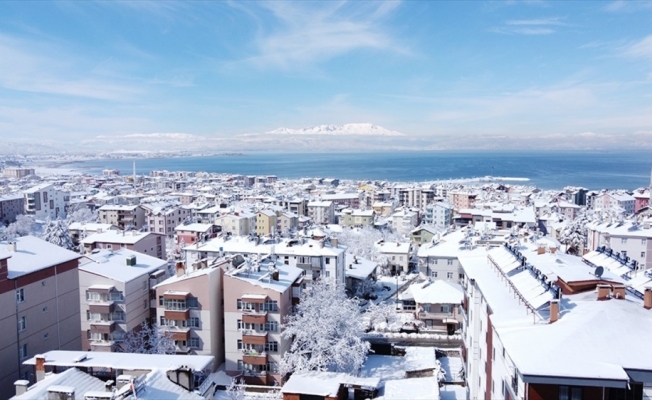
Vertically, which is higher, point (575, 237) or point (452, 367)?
point (575, 237)

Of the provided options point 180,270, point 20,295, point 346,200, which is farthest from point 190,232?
point 346,200

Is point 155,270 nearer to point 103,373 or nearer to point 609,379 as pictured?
point 103,373

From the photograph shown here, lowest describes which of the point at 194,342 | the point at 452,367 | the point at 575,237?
the point at 452,367

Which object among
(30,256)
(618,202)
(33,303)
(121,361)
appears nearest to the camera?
(121,361)

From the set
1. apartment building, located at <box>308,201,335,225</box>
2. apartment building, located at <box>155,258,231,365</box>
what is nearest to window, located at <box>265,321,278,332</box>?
apartment building, located at <box>155,258,231,365</box>

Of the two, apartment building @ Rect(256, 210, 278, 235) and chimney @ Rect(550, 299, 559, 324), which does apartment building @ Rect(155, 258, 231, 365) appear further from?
apartment building @ Rect(256, 210, 278, 235)

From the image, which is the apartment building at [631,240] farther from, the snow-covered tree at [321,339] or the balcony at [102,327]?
the balcony at [102,327]

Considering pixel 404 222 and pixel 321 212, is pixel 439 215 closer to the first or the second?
pixel 404 222
